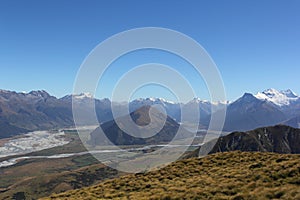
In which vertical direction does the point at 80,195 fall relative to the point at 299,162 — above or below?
below

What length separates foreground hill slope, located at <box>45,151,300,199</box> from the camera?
2482 cm

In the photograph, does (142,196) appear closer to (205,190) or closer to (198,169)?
(205,190)

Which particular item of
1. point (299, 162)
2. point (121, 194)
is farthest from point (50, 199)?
point (299, 162)

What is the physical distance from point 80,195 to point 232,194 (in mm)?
21193

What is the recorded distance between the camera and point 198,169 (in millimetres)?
41125

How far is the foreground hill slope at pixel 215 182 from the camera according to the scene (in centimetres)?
2482

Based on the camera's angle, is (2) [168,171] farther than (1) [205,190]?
Yes

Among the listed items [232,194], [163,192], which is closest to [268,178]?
[232,194]

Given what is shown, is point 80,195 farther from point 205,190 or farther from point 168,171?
point 205,190

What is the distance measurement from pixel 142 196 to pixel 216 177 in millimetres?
9006

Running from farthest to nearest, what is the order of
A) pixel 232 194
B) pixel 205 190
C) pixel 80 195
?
pixel 80 195 → pixel 205 190 → pixel 232 194

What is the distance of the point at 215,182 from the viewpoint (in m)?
30.3

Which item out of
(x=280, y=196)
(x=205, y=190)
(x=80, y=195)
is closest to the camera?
(x=280, y=196)

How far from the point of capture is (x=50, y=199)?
39.0m
